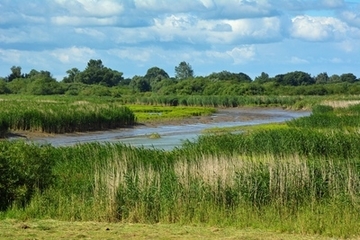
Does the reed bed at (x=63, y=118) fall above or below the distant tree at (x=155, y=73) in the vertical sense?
below

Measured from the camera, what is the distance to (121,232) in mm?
13078

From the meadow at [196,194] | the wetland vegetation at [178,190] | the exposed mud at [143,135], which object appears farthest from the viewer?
the exposed mud at [143,135]

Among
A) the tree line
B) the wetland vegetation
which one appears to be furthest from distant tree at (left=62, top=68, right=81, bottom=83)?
the wetland vegetation

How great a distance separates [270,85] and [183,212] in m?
104

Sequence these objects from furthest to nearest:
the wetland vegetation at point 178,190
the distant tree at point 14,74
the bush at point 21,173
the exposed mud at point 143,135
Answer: the distant tree at point 14,74
the exposed mud at point 143,135
the bush at point 21,173
the wetland vegetation at point 178,190

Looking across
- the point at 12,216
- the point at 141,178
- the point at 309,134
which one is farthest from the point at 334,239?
the point at 309,134

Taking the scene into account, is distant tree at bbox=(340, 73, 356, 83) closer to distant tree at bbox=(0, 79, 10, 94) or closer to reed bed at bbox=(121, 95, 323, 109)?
reed bed at bbox=(121, 95, 323, 109)

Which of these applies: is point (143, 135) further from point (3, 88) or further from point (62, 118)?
point (3, 88)

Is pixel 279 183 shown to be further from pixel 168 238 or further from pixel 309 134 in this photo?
pixel 309 134

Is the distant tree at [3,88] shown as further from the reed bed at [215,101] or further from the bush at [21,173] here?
the bush at [21,173]

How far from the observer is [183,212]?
50.0 feet

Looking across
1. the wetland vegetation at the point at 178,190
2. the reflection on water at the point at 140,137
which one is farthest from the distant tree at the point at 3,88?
the wetland vegetation at the point at 178,190

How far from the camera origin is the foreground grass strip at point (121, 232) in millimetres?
12539

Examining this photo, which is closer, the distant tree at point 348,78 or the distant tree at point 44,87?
the distant tree at point 44,87
